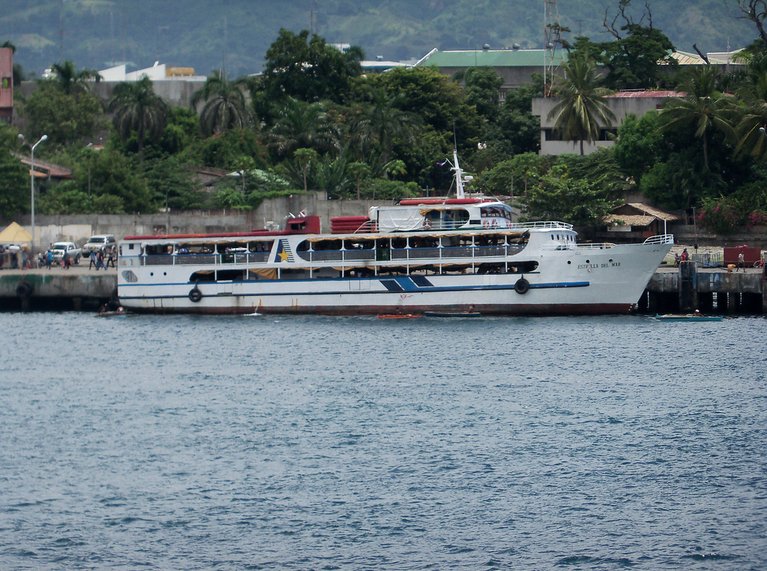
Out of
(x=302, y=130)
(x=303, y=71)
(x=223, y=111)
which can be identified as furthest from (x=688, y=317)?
(x=223, y=111)

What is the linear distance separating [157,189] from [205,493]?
71019 millimetres

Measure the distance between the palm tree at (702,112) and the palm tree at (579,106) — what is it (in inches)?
446

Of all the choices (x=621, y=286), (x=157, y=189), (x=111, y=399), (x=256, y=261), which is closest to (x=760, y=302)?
(x=621, y=286)

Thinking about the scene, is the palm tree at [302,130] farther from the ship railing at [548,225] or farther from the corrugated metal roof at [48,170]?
the ship railing at [548,225]

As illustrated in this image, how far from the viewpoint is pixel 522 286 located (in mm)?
78375

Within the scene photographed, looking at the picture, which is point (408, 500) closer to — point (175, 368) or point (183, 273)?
point (175, 368)

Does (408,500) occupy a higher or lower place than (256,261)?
lower

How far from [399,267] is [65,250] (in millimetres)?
25579

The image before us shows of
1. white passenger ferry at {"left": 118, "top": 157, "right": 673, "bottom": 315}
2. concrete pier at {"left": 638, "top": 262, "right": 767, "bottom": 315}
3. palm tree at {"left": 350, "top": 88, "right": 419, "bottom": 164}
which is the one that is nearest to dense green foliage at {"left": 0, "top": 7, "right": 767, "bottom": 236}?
palm tree at {"left": 350, "top": 88, "right": 419, "bottom": 164}

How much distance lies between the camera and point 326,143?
11362 centimetres

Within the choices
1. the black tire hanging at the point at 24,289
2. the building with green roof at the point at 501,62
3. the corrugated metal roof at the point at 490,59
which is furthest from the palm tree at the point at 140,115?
the corrugated metal roof at the point at 490,59

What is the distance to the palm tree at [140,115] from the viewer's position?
11794 centimetres

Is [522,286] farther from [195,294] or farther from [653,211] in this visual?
[653,211]

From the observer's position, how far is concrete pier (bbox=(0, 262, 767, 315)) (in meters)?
78.0
